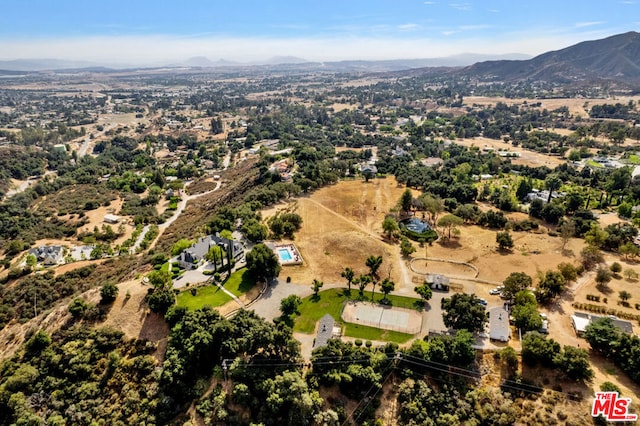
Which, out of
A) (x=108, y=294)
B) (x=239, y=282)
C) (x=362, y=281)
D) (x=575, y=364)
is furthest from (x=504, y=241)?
(x=108, y=294)

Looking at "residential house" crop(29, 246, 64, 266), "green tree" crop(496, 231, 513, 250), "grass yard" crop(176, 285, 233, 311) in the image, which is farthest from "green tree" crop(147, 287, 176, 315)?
"green tree" crop(496, 231, 513, 250)

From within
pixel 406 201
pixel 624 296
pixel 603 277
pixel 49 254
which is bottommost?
pixel 49 254

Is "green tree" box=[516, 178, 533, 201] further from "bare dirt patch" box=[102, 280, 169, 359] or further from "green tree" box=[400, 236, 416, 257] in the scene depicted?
"bare dirt patch" box=[102, 280, 169, 359]

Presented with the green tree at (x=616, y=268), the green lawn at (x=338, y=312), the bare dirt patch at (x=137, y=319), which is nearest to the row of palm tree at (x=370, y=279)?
the green lawn at (x=338, y=312)

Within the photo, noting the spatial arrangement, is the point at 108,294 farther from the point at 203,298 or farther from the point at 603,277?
the point at 603,277

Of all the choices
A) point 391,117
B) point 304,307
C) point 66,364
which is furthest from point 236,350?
point 391,117

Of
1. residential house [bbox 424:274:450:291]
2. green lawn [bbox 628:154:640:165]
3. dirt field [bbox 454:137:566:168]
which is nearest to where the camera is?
residential house [bbox 424:274:450:291]
